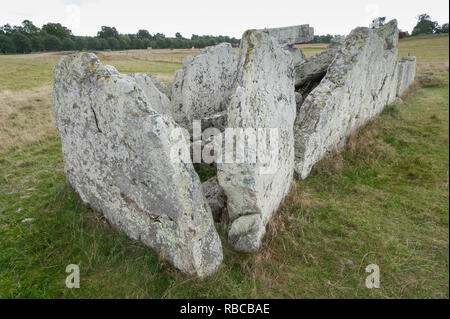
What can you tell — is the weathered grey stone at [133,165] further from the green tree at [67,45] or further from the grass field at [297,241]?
the green tree at [67,45]

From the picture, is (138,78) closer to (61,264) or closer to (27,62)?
(61,264)

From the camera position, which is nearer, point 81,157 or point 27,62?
point 81,157

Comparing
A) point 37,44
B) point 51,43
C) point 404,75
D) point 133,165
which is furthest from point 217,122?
point 51,43

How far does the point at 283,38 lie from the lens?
10.2 metres

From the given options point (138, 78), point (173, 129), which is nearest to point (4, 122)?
point (138, 78)

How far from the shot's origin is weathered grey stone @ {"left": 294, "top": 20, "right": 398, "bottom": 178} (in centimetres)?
574

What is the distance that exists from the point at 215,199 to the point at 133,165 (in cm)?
150

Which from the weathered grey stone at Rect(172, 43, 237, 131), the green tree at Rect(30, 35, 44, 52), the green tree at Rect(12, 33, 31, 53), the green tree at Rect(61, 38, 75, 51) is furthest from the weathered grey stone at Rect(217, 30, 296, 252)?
Result: the green tree at Rect(61, 38, 75, 51)

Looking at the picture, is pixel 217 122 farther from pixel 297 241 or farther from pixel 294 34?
pixel 294 34

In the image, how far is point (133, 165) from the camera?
363 centimetres

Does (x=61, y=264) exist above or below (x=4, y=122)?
below

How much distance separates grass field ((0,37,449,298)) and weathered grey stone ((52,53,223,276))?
12.0 inches

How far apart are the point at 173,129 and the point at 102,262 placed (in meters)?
2.15

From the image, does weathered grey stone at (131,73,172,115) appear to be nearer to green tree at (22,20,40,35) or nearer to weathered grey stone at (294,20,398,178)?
weathered grey stone at (294,20,398,178)
